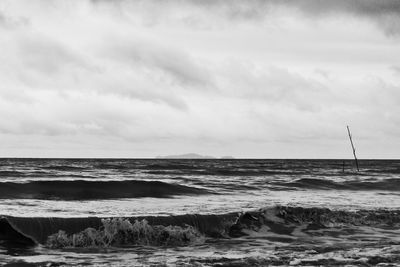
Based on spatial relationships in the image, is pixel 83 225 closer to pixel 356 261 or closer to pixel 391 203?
pixel 356 261

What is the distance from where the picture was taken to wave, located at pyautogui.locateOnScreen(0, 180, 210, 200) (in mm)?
23812

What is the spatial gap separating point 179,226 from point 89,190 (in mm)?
13334

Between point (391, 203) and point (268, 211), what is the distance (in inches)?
302

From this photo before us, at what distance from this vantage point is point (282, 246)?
12.3m

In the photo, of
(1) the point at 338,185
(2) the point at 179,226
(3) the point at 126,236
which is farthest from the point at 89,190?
(1) the point at 338,185

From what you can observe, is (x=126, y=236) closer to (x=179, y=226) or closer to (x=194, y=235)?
(x=179, y=226)

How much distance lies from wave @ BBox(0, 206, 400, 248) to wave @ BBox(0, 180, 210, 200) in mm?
9117

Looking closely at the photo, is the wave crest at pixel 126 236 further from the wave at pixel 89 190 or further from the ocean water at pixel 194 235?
the wave at pixel 89 190

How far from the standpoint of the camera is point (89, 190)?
26.5m

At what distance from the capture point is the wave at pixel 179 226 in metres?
12.8

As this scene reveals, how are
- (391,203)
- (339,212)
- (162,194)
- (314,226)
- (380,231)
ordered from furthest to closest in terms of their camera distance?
1. (162,194)
2. (391,203)
3. (339,212)
4. (314,226)
5. (380,231)

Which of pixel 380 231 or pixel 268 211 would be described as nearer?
pixel 380 231

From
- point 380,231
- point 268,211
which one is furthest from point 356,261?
point 268,211

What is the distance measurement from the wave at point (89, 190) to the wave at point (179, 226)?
29.9 ft
